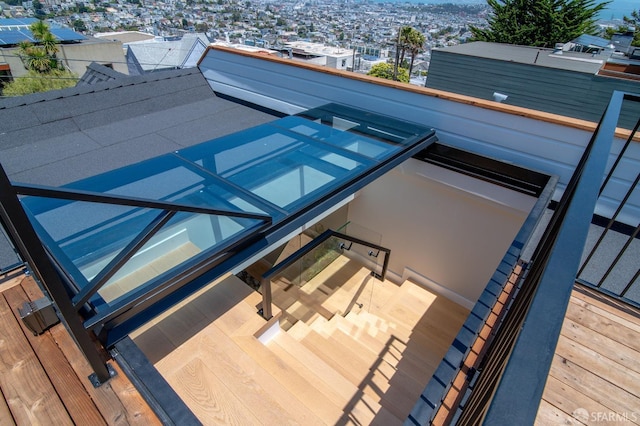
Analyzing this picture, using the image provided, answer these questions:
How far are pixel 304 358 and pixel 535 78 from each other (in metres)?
9.23

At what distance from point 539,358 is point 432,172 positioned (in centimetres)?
362

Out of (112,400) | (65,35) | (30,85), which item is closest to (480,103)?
(112,400)

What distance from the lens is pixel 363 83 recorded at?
160 inches

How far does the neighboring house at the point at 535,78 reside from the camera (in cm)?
797

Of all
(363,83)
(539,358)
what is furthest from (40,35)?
(539,358)

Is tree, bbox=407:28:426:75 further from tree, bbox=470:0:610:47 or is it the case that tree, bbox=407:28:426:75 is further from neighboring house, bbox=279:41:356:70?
tree, bbox=470:0:610:47

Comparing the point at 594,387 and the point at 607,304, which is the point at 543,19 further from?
the point at 594,387

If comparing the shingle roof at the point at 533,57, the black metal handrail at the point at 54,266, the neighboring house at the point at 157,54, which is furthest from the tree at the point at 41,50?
the black metal handrail at the point at 54,266

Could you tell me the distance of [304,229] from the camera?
4574mm

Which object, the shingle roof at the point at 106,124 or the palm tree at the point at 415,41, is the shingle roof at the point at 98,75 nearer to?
the shingle roof at the point at 106,124

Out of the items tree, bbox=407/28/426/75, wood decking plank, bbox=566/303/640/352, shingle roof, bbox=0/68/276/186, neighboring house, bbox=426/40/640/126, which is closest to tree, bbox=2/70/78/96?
shingle roof, bbox=0/68/276/186

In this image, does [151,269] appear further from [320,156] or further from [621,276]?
[621,276]

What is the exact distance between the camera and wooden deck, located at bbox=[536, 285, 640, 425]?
1.55m

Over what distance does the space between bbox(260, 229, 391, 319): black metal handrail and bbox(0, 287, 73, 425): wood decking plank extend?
2.15m
